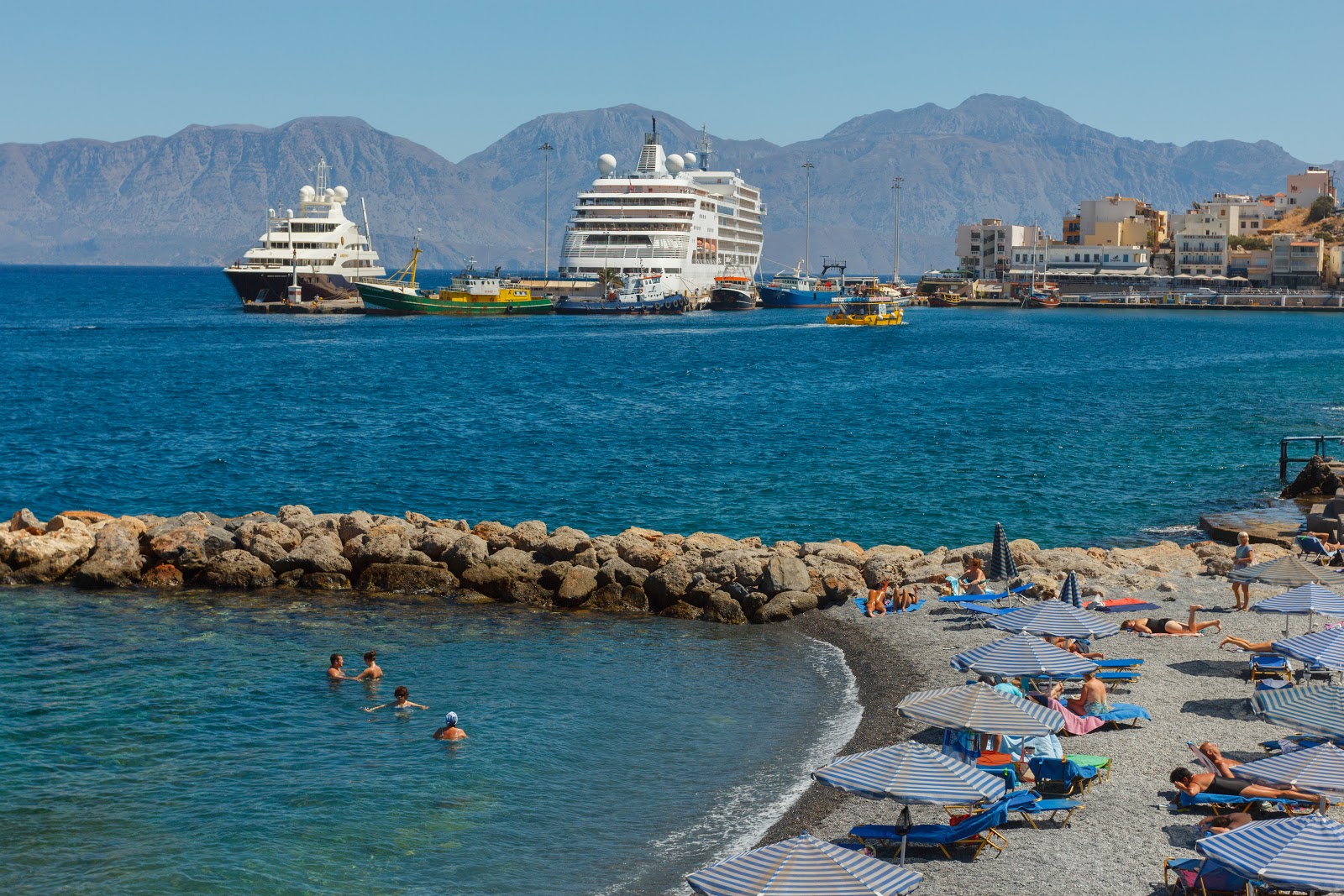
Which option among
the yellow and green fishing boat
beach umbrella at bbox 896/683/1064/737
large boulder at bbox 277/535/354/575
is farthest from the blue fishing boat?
beach umbrella at bbox 896/683/1064/737

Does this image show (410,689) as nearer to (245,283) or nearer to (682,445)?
(682,445)

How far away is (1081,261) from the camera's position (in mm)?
179125

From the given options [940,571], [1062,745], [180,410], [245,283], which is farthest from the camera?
[245,283]

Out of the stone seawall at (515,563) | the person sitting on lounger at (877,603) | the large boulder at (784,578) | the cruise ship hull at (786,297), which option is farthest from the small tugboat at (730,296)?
the person sitting on lounger at (877,603)

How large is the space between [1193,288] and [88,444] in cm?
15244

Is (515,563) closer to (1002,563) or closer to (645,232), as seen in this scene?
(1002,563)

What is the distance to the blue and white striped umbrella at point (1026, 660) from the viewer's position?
16406 millimetres

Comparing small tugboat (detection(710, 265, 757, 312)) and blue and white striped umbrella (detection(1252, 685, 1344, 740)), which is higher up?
small tugboat (detection(710, 265, 757, 312))

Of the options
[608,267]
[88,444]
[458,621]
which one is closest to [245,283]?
[608,267]

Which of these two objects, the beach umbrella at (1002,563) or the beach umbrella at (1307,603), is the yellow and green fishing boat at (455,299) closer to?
the beach umbrella at (1002,563)

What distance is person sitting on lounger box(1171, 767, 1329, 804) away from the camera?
13.4 metres

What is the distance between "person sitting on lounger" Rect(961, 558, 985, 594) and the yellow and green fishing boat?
99359mm

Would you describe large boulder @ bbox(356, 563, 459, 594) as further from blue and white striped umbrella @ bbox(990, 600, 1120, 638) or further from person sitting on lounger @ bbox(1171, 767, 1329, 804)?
person sitting on lounger @ bbox(1171, 767, 1329, 804)

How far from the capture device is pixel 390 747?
55.6 feet
